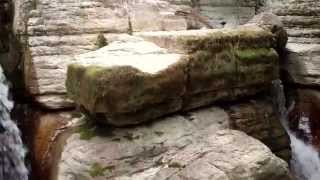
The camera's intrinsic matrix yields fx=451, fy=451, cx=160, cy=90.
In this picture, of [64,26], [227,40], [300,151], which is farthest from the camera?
[300,151]

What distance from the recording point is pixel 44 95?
238 inches

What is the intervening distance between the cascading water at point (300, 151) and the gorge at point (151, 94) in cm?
2

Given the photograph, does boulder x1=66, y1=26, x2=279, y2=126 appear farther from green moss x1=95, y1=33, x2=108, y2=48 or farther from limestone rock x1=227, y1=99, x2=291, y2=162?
green moss x1=95, y1=33, x2=108, y2=48

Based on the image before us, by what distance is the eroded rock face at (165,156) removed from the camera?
14.7 feet

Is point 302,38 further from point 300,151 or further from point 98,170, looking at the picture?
point 98,170

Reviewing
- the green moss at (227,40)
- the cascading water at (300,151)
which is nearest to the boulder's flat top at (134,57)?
the green moss at (227,40)

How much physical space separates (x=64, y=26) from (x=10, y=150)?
2.06m

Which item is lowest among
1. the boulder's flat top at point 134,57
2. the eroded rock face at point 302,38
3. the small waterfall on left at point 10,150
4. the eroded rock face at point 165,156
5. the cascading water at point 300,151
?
the cascading water at point 300,151

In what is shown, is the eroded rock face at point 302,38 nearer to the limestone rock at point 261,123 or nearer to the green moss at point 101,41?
the limestone rock at point 261,123

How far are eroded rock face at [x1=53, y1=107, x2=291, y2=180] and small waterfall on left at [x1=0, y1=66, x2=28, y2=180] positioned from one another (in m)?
0.74

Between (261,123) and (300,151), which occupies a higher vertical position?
(261,123)

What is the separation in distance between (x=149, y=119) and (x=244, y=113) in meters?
1.58

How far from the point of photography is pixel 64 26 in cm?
662

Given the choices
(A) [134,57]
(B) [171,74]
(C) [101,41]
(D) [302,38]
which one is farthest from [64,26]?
(D) [302,38]
